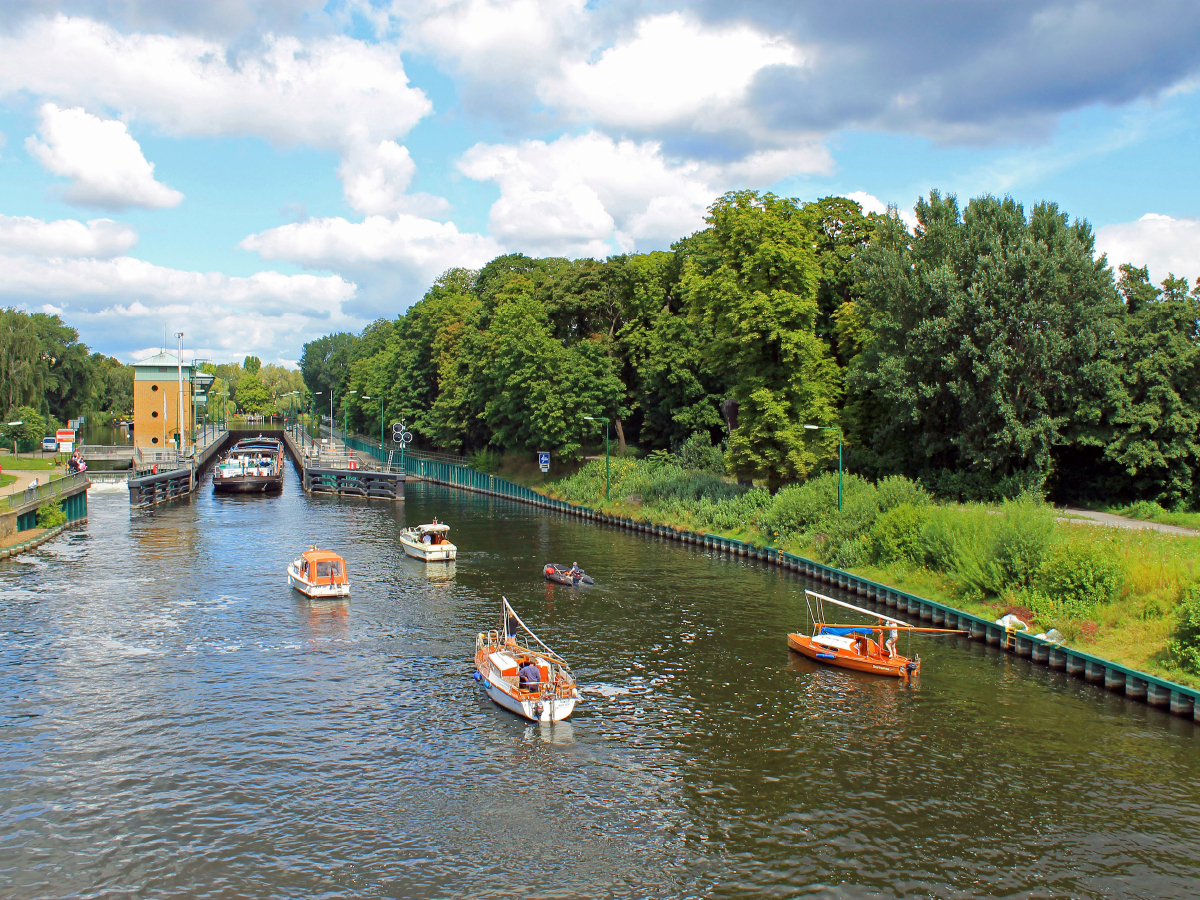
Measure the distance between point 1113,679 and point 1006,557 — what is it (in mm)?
9447

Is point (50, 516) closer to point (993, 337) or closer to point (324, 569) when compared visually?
point (324, 569)

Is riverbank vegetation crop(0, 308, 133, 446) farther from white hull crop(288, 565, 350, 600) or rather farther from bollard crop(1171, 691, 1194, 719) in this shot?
bollard crop(1171, 691, 1194, 719)

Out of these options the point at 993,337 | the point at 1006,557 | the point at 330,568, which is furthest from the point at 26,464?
the point at 1006,557

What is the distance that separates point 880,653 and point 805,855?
16.1 m

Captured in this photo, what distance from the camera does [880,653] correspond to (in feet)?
119

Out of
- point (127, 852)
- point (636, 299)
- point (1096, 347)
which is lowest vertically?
point (127, 852)

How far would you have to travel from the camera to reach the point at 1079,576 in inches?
1499

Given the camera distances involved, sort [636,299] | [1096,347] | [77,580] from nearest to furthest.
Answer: [77,580]
[1096,347]
[636,299]

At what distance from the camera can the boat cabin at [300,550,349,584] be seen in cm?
4759

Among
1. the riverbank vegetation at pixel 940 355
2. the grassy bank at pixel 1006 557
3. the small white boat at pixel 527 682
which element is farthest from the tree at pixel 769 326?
the small white boat at pixel 527 682

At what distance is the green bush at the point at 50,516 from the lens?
6540 cm

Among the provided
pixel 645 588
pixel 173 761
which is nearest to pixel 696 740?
pixel 173 761

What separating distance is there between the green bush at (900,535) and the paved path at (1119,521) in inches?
298

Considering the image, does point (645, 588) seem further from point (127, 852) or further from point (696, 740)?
point (127, 852)
